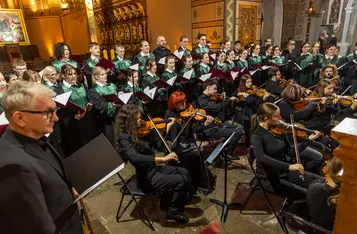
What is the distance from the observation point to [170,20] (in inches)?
395

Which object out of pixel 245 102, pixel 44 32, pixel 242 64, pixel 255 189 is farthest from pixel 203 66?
pixel 44 32

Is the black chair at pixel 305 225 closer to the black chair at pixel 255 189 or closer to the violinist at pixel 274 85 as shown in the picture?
the black chair at pixel 255 189

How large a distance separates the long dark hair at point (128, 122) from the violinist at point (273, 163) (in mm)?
1278

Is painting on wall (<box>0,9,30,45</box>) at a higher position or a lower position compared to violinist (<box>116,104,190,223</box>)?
higher

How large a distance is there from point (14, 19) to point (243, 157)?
463 inches

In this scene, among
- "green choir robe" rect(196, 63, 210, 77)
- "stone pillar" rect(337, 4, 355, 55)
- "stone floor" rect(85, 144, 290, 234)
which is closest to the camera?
"stone floor" rect(85, 144, 290, 234)

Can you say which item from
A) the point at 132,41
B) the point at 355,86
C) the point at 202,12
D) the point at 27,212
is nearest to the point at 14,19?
the point at 132,41

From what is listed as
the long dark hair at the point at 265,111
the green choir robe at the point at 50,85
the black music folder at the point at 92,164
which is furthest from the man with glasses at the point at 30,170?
the green choir robe at the point at 50,85

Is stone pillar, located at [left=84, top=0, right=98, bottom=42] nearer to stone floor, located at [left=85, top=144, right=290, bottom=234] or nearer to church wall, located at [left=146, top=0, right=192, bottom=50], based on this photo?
church wall, located at [left=146, top=0, right=192, bottom=50]

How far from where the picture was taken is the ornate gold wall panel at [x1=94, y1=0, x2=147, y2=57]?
11.7m

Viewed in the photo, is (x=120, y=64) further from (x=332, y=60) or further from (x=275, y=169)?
(x=332, y=60)

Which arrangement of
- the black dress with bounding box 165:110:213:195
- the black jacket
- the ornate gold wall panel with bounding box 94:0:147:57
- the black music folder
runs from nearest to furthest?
the black jacket → the black music folder → the black dress with bounding box 165:110:213:195 → the ornate gold wall panel with bounding box 94:0:147:57

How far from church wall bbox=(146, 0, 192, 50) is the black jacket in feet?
29.5

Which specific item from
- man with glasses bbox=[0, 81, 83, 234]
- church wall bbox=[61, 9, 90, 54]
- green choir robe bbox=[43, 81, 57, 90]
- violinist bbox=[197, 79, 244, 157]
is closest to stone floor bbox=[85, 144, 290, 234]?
violinist bbox=[197, 79, 244, 157]
